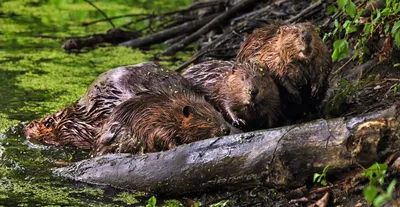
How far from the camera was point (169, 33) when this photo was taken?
767cm

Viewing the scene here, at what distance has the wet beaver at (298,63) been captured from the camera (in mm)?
4466

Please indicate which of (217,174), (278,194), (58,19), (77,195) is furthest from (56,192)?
(58,19)

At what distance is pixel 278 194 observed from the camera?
3500mm

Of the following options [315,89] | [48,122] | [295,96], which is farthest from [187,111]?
[48,122]

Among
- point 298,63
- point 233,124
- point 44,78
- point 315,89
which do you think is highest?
point 298,63

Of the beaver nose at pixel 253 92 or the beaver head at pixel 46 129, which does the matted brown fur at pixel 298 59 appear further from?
the beaver head at pixel 46 129

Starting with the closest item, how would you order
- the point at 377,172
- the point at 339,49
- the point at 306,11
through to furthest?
the point at 377,172 → the point at 339,49 → the point at 306,11

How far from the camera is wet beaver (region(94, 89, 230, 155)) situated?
4.05m

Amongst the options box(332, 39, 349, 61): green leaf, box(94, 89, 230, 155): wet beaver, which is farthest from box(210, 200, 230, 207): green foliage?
box(332, 39, 349, 61): green leaf

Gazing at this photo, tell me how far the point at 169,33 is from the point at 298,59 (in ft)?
11.0

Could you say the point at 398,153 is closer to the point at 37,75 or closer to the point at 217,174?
the point at 217,174

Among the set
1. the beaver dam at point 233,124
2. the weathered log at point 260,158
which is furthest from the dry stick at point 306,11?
the weathered log at point 260,158

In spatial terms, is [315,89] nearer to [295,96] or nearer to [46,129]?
[295,96]

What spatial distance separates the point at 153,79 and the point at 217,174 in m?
1.10
